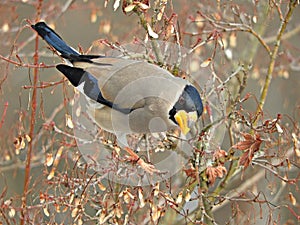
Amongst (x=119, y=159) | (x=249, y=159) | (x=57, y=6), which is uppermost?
(x=57, y=6)

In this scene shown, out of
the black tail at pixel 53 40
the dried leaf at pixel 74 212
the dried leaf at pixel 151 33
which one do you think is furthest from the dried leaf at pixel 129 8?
the dried leaf at pixel 74 212

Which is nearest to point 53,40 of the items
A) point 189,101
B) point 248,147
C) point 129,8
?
point 129,8

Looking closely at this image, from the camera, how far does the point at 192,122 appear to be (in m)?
1.39

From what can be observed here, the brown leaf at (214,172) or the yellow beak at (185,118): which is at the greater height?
the yellow beak at (185,118)

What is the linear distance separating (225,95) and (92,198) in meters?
0.46

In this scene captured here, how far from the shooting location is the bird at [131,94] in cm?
140

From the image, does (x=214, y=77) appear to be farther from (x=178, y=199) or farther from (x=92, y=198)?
(x=92, y=198)

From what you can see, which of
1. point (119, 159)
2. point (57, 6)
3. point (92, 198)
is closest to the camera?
point (119, 159)

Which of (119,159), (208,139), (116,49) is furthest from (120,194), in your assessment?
(116,49)

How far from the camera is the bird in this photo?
140cm

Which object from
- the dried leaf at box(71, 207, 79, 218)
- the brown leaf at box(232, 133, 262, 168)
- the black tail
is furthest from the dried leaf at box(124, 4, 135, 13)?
the dried leaf at box(71, 207, 79, 218)

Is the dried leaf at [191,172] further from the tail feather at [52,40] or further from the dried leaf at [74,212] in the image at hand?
the tail feather at [52,40]

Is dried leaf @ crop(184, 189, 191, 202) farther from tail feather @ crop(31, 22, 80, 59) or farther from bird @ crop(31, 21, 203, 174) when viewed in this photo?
tail feather @ crop(31, 22, 80, 59)

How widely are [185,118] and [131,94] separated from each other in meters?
0.17
